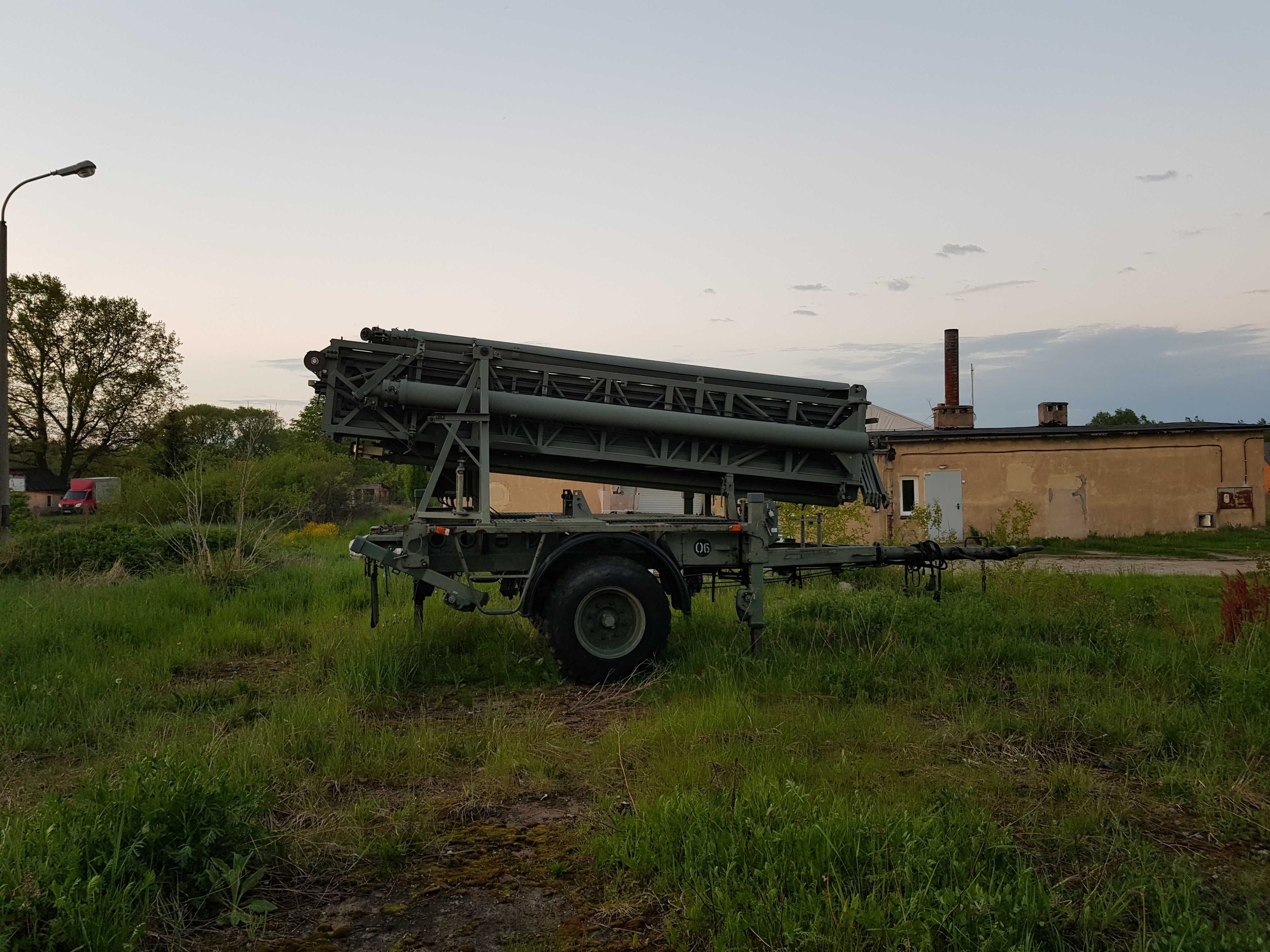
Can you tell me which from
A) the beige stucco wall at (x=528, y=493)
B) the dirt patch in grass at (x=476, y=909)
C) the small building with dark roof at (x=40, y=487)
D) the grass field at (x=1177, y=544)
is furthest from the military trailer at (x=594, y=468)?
the small building with dark roof at (x=40, y=487)

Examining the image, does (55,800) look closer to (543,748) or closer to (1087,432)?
(543,748)

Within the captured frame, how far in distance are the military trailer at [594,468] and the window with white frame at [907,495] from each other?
16.4m

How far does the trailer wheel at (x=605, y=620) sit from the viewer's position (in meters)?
7.61

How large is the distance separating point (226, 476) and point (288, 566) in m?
9.08

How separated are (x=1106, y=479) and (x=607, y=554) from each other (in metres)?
21.3

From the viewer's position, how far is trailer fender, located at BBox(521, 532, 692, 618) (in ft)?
25.4

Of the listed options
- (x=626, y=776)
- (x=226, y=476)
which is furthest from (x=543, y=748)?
(x=226, y=476)

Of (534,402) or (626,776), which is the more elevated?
(534,402)

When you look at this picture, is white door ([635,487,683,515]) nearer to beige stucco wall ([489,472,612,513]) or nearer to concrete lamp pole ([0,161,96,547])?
beige stucco wall ([489,472,612,513])

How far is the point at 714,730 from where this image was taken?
19.1 feet

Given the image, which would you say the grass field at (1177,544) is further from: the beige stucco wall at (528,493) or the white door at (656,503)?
the beige stucco wall at (528,493)

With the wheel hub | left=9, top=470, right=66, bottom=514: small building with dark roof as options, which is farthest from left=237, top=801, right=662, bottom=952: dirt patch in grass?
left=9, top=470, right=66, bottom=514: small building with dark roof

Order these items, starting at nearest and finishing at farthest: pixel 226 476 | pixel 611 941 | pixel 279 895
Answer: pixel 611 941 → pixel 279 895 → pixel 226 476

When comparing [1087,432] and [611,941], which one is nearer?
[611,941]
